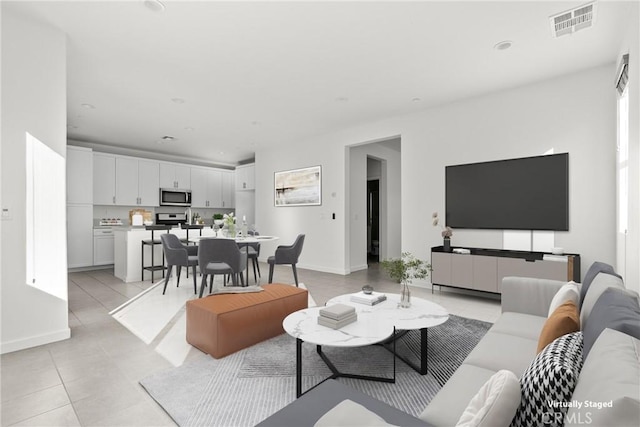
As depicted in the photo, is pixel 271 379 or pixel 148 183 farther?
pixel 148 183

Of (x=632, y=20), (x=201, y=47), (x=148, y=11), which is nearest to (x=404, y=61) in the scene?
(x=632, y=20)

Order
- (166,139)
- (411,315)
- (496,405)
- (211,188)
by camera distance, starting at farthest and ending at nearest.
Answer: (211,188), (166,139), (411,315), (496,405)

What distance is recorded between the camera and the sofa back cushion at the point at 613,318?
1001mm

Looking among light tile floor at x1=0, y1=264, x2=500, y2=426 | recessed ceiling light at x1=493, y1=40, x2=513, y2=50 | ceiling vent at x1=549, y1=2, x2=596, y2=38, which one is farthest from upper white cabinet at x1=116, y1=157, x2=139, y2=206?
ceiling vent at x1=549, y1=2, x2=596, y2=38

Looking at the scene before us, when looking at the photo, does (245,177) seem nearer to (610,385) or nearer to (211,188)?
(211,188)

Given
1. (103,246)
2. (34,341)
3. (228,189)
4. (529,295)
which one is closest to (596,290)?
(529,295)

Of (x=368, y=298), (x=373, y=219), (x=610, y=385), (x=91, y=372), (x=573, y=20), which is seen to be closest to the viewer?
(x=610, y=385)

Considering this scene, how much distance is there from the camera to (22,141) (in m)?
2.60

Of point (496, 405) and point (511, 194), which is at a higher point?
point (511, 194)

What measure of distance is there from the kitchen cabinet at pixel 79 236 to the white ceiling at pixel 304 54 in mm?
2097

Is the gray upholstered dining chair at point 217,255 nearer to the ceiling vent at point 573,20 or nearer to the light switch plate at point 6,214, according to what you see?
the light switch plate at point 6,214

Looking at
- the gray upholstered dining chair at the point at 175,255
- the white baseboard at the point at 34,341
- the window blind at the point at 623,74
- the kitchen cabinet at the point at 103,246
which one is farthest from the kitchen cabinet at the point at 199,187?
the window blind at the point at 623,74

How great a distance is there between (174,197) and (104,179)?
1.54 metres

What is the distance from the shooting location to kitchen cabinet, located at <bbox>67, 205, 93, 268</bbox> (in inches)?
249
